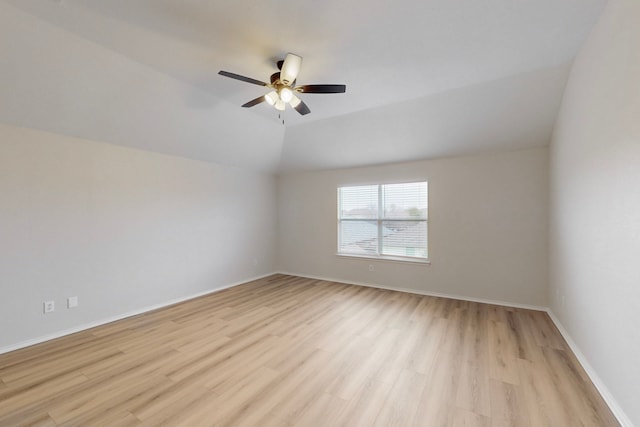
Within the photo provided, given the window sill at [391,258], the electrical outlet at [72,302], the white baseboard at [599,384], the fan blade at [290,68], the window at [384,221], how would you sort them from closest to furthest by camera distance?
the white baseboard at [599,384] < the fan blade at [290,68] < the electrical outlet at [72,302] < the window sill at [391,258] < the window at [384,221]

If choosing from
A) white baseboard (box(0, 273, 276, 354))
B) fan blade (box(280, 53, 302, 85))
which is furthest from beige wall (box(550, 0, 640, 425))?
white baseboard (box(0, 273, 276, 354))

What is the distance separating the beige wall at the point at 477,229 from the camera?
3.88 meters

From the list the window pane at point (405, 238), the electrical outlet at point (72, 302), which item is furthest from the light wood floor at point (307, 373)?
the window pane at point (405, 238)

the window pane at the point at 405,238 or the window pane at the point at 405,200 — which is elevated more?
the window pane at the point at 405,200

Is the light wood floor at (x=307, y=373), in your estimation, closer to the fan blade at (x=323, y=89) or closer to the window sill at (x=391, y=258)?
the window sill at (x=391, y=258)

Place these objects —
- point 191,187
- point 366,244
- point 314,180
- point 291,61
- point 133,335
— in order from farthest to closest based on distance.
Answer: point 314,180 → point 366,244 → point 191,187 → point 133,335 → point 291,61

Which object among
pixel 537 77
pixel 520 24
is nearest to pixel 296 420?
pixel 520 24

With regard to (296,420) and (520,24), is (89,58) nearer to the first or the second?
(296,420)

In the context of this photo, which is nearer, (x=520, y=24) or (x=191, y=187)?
(x=520, y=24)

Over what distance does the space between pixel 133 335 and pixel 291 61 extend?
3490 mm

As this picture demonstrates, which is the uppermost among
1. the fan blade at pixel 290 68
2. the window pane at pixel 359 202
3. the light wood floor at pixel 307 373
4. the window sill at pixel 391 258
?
the fan blade at pixel 290 68

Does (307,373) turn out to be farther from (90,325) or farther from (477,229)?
(477,229)

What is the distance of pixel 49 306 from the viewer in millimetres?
3043

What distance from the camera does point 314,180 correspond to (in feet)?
19.3
